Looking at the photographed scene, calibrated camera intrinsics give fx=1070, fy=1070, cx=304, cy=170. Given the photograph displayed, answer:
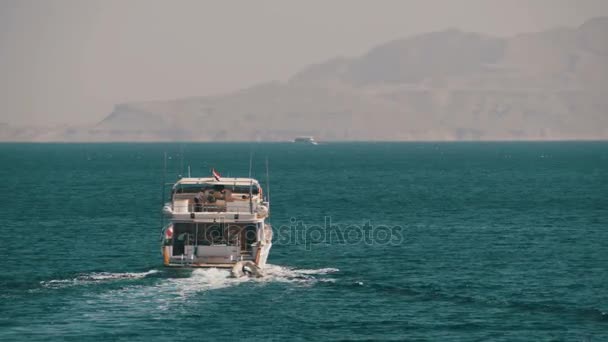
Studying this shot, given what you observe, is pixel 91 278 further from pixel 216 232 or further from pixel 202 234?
pixel 216 232

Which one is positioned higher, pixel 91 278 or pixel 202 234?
pixel 202 234

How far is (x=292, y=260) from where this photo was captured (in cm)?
6781

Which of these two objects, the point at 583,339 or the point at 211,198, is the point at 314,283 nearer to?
the point at 211,198

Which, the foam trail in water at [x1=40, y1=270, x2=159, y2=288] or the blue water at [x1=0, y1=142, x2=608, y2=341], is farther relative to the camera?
the foam trail in water at [x1=40, y1=270, x2=159, y2=288]

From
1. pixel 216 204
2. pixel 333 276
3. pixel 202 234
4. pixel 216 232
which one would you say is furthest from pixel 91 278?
pixel 333 276

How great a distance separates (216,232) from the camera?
60969mm

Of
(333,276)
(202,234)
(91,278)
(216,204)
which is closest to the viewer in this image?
(91,278)

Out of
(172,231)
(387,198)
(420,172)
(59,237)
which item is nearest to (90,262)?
(172,231)

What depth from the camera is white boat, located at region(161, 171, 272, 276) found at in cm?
5909

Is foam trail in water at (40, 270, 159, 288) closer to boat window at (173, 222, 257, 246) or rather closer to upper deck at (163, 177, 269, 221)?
A: boat window at (173, 222, 257, 246)

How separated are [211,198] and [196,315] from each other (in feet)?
45.2

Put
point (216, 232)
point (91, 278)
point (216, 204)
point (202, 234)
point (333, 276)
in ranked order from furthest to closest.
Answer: point (216, 204) < point (333, 276) < point (216, 232) < point (202, 234) < point (91, 278)

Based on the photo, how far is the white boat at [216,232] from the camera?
59.1 meters

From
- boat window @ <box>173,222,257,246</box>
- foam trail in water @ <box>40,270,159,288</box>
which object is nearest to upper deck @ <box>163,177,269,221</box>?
boat window @ <box>173,222,257,246</box>
